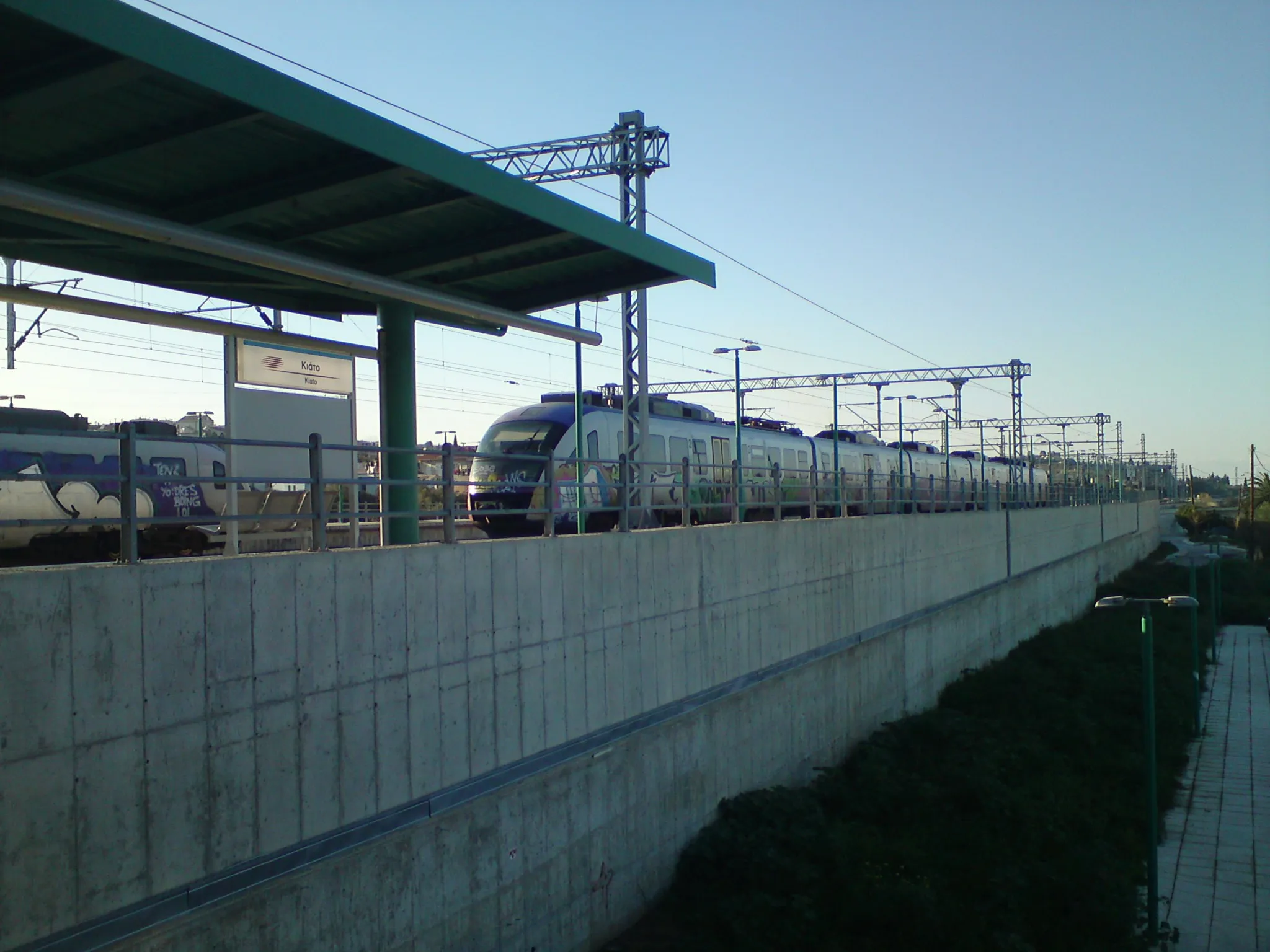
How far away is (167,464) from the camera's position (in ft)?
57.9

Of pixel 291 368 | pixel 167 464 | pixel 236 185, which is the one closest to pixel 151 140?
pixel 236 185

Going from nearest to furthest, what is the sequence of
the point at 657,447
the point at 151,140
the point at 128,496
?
the point at 128,496, the point at 151,140, the point at 657,447

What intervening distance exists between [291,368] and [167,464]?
354 inches

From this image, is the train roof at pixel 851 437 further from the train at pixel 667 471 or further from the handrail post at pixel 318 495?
the handrail post at pixel 318 495

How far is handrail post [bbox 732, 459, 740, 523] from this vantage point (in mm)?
13773

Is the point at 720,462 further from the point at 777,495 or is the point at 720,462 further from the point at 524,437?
the point at 777,495

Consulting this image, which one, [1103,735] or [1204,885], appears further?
[1103,735]

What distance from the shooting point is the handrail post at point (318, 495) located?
7363 mm

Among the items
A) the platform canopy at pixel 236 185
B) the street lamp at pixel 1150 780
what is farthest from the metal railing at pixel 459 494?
the street lamp at pixel 1150 780

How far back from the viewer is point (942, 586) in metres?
22.8

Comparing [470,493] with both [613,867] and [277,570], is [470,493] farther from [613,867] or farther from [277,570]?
[277,570]

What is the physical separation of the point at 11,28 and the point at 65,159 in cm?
201

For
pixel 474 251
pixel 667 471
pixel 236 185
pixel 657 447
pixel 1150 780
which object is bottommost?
pixel 1150 780

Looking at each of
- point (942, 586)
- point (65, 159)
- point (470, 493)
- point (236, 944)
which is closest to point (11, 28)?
point (65, 159)
